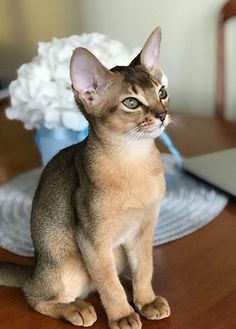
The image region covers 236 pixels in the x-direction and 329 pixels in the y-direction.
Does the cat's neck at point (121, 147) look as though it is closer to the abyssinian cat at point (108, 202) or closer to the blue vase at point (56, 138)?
the abyssinian cat at point (108, 202)

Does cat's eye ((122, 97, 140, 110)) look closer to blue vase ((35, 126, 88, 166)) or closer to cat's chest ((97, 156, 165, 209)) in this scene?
cat's chest ((97, 156, 165, 209))

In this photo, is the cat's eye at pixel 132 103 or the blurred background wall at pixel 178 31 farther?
the blurred background wall at pixel 178 31

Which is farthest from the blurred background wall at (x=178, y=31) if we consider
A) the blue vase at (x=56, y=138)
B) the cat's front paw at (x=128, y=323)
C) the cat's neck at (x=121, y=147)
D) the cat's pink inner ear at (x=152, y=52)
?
the cat's front paw at (x=128, y=323)

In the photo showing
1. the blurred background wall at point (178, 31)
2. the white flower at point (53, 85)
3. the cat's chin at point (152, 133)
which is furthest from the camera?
the blurred background wall at point (178, 31)

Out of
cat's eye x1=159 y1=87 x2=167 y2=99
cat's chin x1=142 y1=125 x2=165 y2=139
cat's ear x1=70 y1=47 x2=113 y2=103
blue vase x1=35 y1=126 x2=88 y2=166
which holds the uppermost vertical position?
cat's ear x1=70 y1=47 x2=113 y2=103

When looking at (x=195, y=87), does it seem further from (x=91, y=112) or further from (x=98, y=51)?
(x=91, y=112)

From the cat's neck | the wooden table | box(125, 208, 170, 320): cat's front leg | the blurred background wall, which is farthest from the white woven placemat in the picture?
the blurred background wall

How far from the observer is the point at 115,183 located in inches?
29.1

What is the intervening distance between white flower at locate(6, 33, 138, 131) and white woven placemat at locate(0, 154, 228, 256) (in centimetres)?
17

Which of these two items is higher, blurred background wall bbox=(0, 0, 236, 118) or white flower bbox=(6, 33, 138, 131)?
white flower bbox=(6, 33, 138, 131)

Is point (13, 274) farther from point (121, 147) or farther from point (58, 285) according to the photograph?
point (121, 147)

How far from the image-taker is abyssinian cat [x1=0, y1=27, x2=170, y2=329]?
726mm

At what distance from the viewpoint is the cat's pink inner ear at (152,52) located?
2.56 ft

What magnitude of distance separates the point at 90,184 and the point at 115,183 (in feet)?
0.12
